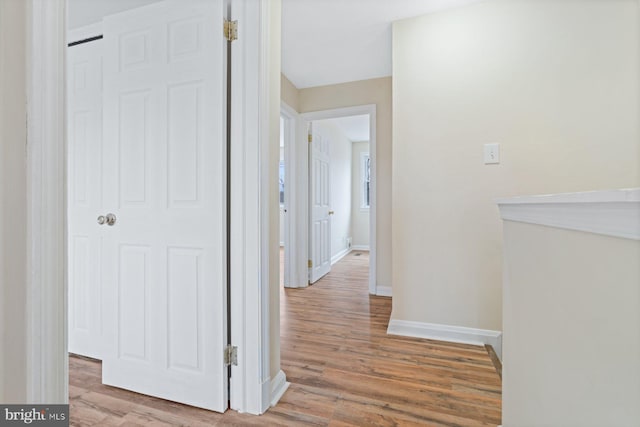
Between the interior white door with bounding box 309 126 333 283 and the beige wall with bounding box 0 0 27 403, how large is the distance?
293cm

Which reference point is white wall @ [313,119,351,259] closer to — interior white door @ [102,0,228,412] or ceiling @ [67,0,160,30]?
ceiling @ [67,0,160,30]

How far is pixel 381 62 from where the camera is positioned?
2816mm

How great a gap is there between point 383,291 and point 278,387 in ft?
6.32

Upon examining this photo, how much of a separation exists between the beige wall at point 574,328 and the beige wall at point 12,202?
42.3 inches

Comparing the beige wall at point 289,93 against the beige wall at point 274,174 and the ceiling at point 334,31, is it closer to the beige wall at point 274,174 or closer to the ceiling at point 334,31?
the ceiling at point 334,31

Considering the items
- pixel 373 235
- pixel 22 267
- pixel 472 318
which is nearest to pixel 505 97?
pixel 472 318

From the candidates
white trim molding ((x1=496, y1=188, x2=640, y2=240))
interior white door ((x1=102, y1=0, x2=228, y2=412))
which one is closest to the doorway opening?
interior white door ((x1=102, y1=0, x2=228, y2=412))

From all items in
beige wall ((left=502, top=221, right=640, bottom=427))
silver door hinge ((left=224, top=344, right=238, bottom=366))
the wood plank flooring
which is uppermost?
beige wall ((left=502, top=221, right=640, bottom=427))

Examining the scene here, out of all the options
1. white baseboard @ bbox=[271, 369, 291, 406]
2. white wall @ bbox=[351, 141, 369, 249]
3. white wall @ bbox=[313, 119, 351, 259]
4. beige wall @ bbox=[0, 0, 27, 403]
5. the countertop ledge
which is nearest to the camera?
the countertop ledge

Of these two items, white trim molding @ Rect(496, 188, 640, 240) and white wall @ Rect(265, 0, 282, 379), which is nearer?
white trim molding @ Rect(496, 188, 640, 240)

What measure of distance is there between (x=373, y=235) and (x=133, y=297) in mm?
2310

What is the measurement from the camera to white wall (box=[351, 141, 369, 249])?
21.5 feet

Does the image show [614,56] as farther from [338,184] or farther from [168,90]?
[338,184]

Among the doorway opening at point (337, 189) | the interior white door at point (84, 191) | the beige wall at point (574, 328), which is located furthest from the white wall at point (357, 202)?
the beige wall at point (574, 328)
